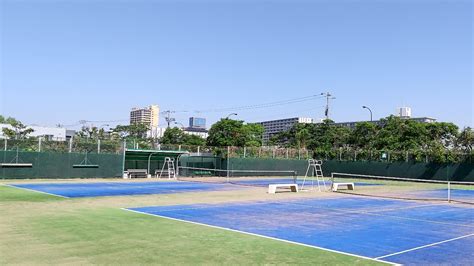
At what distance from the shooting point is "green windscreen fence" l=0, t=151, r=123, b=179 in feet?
98.0

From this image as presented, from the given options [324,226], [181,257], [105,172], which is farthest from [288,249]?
[105,172]

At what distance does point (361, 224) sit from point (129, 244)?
21.6 ft

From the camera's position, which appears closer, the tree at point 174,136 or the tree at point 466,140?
the tree at point 466,140

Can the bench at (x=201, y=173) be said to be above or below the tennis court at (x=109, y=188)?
above

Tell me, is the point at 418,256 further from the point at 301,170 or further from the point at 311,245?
the point at 301,170

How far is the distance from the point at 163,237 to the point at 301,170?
136 ft

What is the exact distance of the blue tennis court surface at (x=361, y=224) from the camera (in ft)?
29.6

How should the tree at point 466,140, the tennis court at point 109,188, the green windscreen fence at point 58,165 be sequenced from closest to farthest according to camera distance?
the tennis court at point 109,188, the green windscreen fence at point 58,165, the tree at point 466,140

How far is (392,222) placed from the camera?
13.2 meters

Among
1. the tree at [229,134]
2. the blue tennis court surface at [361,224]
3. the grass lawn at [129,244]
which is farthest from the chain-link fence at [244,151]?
the tree at [229,134]

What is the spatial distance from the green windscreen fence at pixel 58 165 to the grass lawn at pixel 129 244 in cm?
1854

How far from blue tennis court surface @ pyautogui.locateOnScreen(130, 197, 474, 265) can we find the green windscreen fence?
735 inches

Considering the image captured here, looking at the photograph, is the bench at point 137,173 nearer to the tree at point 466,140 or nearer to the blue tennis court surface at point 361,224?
the blue tennis court surface at point 361,224

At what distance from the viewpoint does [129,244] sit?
8.84 metres
